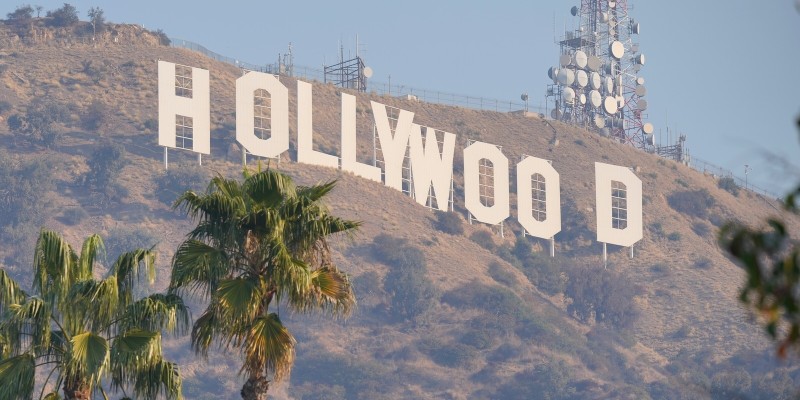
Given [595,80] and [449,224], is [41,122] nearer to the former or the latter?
[449,224]

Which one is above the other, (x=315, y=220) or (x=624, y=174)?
(x=624, y=174)

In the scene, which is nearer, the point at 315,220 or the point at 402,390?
the point at 315,220

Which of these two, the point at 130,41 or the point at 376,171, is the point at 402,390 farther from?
the point at 130,41

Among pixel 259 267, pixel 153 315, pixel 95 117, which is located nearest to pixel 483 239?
pixel 95 117

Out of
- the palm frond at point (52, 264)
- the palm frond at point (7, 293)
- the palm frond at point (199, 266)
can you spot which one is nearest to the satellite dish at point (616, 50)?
the palm frond at point (52, 264)

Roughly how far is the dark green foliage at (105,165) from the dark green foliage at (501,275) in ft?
97.7

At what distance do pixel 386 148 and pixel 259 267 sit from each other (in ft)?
294

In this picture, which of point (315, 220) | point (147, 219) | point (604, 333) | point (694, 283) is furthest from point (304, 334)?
point (315, 220)

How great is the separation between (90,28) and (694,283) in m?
56.9

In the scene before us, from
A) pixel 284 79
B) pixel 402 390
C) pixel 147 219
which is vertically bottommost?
pixel 402 390

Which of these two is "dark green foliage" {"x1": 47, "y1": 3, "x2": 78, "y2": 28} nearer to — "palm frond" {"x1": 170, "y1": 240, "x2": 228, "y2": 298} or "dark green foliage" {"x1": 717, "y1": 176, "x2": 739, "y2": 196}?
"dark green foliage" {"x1": 717, "y1": 176, "x2": 739, "y2": 196}

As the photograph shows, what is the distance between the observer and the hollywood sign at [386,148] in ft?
351

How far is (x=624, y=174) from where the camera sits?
119 metres

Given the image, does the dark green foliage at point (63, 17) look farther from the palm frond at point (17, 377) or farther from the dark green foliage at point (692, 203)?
the palm frond at point (17, 377)
